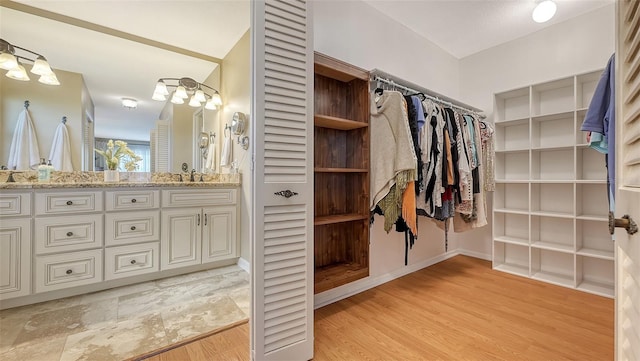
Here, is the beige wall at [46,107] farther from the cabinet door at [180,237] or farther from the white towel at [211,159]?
the white towel at [211,159]

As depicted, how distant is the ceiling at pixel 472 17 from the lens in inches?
91.9

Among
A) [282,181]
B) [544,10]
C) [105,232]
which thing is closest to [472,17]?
[544,10]

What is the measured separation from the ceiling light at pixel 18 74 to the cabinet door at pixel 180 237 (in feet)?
4.99

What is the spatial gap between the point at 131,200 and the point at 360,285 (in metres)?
2.24

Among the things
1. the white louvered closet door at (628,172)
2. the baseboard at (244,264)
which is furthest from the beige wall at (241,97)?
the white louvered closet door at (628,172)

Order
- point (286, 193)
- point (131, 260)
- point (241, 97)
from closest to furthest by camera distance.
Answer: point (286, 193) → point (131, 260) → point (241, 97)

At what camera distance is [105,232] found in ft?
7.09

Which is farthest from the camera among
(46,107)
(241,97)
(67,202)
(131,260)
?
(241,97)

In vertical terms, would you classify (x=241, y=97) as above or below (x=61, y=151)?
above

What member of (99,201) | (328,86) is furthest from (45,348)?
(328,86)

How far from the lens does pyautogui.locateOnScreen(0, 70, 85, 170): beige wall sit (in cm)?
197

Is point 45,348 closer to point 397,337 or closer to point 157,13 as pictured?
point 397,337

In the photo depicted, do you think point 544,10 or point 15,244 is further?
point 544,10

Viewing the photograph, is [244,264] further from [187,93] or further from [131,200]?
[187,93]
